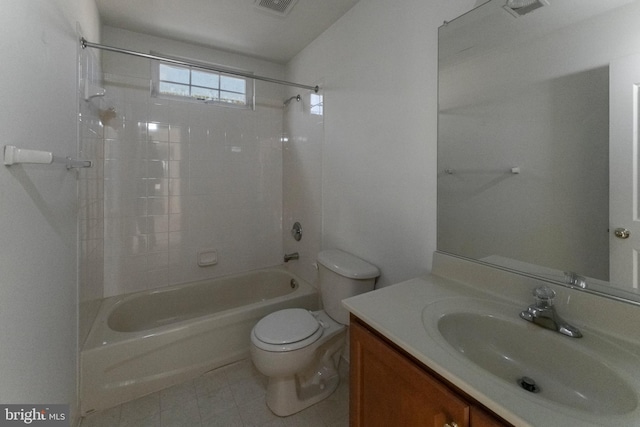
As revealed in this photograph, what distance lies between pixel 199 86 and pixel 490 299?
2.60 m

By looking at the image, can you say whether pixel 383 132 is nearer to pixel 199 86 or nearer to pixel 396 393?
pixel 396 393

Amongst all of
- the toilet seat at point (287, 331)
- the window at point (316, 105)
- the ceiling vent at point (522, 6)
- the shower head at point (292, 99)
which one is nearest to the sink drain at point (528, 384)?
the toilet seat at point (287, 331)

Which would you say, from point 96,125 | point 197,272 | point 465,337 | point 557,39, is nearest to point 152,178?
point 96,125

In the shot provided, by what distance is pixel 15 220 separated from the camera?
2.38 ft

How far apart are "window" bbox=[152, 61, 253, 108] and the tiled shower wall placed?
0.27ft

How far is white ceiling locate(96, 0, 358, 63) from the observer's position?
169 centimetres

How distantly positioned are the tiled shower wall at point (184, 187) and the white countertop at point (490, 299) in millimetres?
1765

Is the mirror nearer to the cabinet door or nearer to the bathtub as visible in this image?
the cabinet door

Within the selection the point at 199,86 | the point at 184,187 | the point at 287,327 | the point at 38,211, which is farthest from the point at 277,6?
the point at 287,327

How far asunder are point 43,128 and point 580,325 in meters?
1.90

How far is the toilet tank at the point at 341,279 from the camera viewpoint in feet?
4.91

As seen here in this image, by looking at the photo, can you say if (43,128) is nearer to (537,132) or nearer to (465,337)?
(465,337)

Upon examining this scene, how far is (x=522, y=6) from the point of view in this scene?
0.98m

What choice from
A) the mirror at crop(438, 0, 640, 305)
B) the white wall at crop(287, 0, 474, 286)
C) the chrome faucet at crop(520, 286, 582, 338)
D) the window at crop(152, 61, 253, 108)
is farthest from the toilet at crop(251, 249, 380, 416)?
the window at crop(152, 61, 253, 108)
